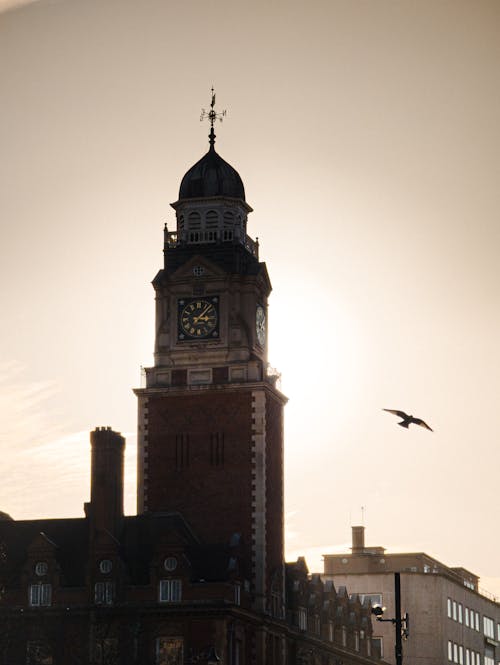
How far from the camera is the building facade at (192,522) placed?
117688mm

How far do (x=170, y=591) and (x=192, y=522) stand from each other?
9104 mm

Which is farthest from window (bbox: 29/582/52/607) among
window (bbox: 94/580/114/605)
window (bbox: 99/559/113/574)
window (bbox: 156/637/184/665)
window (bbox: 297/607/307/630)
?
window (bbox: 297/607/307/630)

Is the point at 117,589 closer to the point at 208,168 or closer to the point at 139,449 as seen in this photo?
the point at 139,449

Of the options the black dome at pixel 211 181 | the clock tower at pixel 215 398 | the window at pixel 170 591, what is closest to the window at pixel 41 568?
the window at pixel 170 591

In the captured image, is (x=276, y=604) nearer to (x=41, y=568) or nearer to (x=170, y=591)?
(x=170, y=591)

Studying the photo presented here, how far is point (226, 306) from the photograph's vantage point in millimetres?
129875

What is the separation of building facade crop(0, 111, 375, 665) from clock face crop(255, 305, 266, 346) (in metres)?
0.15

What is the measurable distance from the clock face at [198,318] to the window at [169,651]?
944 inches

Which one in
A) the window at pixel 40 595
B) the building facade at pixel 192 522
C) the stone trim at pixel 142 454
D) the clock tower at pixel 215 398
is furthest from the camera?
the stone trim at pixel 142 454

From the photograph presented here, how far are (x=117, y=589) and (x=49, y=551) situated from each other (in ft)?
18.4

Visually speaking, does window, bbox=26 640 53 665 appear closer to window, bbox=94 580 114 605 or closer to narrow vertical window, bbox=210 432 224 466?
window, bbox=94 580 114 605

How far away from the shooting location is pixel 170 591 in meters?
118

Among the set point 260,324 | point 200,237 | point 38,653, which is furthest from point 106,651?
point 200,237

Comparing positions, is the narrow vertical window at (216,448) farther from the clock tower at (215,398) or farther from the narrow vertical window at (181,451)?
the narrow vertical window at (181,451)
